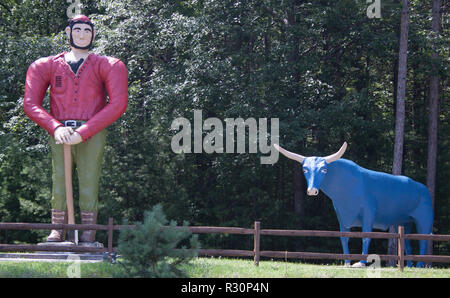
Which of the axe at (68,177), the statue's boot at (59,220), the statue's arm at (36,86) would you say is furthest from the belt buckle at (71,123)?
the statue's boot at (59,220)

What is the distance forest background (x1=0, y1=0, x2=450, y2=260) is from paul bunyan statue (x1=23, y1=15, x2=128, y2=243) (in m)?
5.69

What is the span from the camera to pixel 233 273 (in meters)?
9.30

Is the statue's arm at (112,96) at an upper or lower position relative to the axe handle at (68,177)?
upper

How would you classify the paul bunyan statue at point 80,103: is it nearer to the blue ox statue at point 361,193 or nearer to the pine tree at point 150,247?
the pine tree at point 150,247

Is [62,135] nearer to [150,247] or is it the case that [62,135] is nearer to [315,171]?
[150,247]

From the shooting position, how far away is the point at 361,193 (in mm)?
12609

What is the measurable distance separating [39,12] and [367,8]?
11862 mm

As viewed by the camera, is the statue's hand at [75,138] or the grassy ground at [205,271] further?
the statue's hand at [75,138]

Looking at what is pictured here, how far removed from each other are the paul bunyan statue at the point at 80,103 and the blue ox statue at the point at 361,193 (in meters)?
3.93

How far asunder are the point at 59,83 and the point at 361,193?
655 centimetres

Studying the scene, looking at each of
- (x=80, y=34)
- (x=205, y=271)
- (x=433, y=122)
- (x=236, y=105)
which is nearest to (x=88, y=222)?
(x=205, y=271)

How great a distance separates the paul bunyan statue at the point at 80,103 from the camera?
36.3ft

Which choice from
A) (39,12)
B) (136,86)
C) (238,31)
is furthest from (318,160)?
(39,12)

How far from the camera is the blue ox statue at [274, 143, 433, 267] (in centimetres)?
1237
